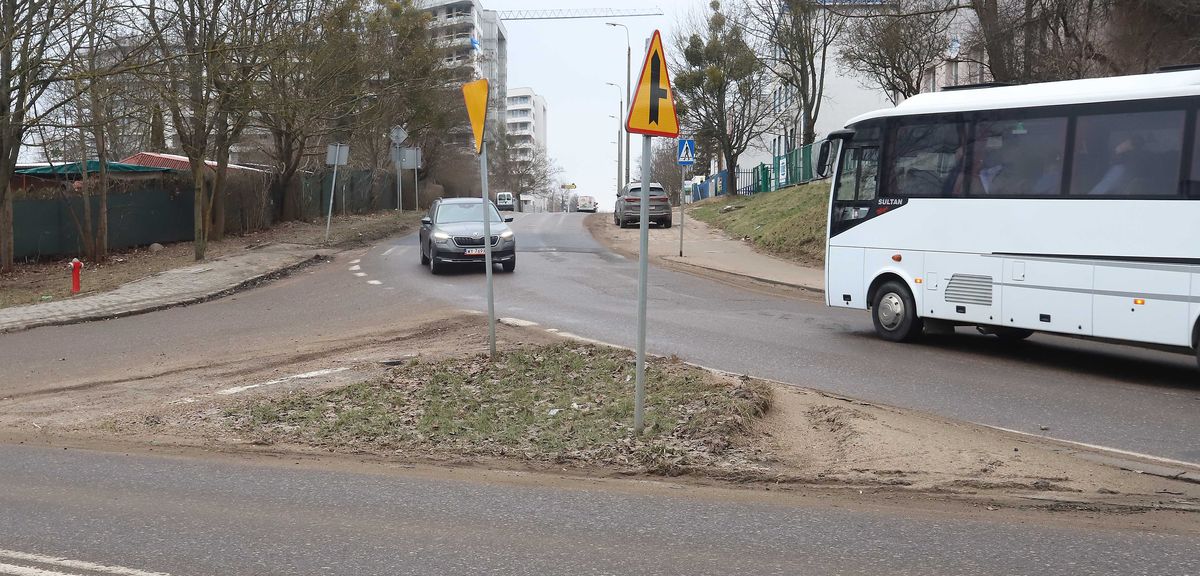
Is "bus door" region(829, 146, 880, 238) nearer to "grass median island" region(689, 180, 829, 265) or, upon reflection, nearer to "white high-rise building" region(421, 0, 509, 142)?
"grass median island" region(689, 180, 829, 265)

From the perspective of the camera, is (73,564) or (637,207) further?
(637,207)

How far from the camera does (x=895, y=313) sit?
12992mm

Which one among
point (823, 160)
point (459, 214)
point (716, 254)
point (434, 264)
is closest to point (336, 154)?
point (459, 214)

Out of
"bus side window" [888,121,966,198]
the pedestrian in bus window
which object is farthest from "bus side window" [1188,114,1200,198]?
"bus side window" [888,121,966,198]

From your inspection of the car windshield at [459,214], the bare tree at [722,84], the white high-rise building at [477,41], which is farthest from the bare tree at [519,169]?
A: the car windshield at [459,214]

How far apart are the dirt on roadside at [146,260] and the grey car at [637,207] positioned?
826 cm

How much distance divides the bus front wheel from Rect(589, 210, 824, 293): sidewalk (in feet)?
19.5

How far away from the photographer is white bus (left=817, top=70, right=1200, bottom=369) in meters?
10.3

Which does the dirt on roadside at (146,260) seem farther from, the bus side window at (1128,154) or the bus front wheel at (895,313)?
the bus side window at (1128,154)

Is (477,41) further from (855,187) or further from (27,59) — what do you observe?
(855,187)

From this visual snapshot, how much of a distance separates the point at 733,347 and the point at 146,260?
19182mm

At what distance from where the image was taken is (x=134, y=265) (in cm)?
2478

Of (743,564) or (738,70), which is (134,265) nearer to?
(743,564)

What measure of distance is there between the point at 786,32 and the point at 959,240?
34.5 metres
